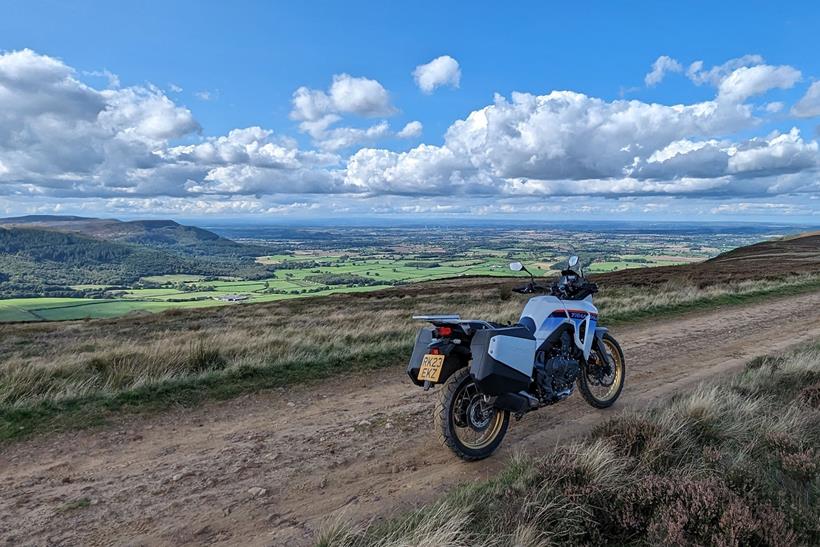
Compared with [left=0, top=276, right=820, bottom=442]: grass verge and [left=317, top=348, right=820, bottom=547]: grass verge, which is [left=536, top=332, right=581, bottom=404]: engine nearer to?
[left=317, top=348, right=820, bottom=547]: grass verge

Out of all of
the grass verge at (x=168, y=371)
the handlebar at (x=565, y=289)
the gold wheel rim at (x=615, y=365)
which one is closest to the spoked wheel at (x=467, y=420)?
the handlebar at (x=565, y=289)

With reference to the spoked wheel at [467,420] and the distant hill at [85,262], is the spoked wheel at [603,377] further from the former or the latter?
the distant hill at [85,262]

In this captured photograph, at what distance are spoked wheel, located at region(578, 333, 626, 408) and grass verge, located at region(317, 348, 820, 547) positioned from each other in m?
1.12

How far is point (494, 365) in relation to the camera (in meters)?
4.80

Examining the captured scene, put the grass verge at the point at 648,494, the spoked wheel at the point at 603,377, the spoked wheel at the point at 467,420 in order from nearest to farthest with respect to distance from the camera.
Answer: the grass verge at the point at 648,494 < the spoked wheel at the point at 467,420 < the spoked wheel at the point at 603,377

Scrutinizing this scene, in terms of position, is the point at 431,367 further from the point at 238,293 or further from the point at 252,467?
the point at 238,293

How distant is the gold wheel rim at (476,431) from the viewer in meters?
4.97

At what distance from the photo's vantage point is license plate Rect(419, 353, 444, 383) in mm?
4910

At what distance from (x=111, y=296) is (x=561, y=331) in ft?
228

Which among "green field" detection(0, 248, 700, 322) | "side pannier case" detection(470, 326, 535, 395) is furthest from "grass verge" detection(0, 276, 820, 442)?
"green field" detection(0, 248, 700, 322)

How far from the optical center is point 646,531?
350 centimetres

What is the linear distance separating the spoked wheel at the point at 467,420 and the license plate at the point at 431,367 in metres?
0.16

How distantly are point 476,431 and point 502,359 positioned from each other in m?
0.87

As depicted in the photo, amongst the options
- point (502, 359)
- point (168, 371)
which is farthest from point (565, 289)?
point (168, 371)
